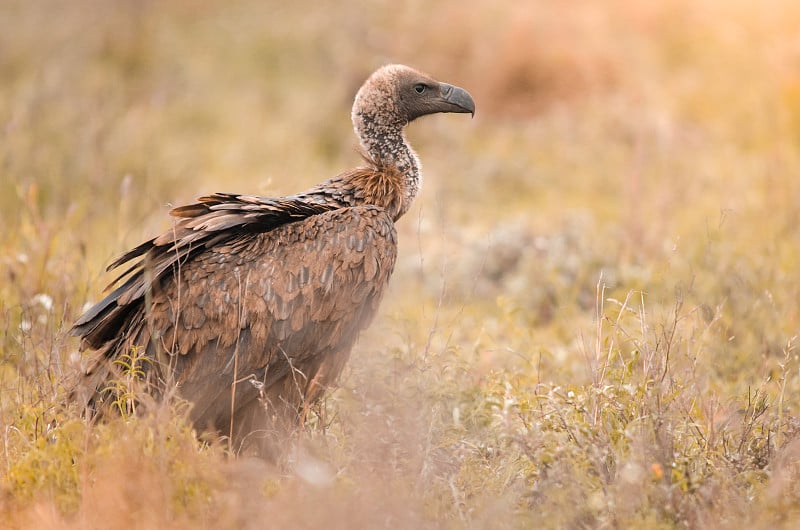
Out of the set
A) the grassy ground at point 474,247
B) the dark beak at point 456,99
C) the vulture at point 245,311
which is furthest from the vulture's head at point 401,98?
the vulture at point 245,311

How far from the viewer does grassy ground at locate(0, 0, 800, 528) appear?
3531 millimetres

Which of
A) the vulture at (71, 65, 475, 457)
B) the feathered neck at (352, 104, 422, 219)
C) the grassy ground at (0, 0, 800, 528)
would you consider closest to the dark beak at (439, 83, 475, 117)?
the feathered neck at (352, 104, 422, 219)

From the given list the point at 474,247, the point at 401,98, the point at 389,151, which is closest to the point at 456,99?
the point at 401,98

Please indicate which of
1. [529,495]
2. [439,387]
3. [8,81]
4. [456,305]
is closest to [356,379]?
[439,387]

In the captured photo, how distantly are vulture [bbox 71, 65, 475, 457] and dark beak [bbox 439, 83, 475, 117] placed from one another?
107 cm

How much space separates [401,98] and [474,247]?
2675 mm

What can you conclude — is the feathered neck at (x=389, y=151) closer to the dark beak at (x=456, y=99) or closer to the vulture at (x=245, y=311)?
the dark beak at (x=456, y=99)

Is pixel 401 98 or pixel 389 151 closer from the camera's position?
pixel 389 151

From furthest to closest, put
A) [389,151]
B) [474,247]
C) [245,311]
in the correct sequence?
[474,247] < [389,151] < [245,311]

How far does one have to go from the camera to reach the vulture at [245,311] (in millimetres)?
4152

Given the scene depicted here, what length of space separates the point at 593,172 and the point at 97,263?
16.3ft

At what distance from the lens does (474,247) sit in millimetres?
7613

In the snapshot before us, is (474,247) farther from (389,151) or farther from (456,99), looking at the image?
(389,151)

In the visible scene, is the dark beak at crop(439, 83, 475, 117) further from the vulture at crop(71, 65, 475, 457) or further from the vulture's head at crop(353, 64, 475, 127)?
the vulture at crop(71, 65, 475, 457)
